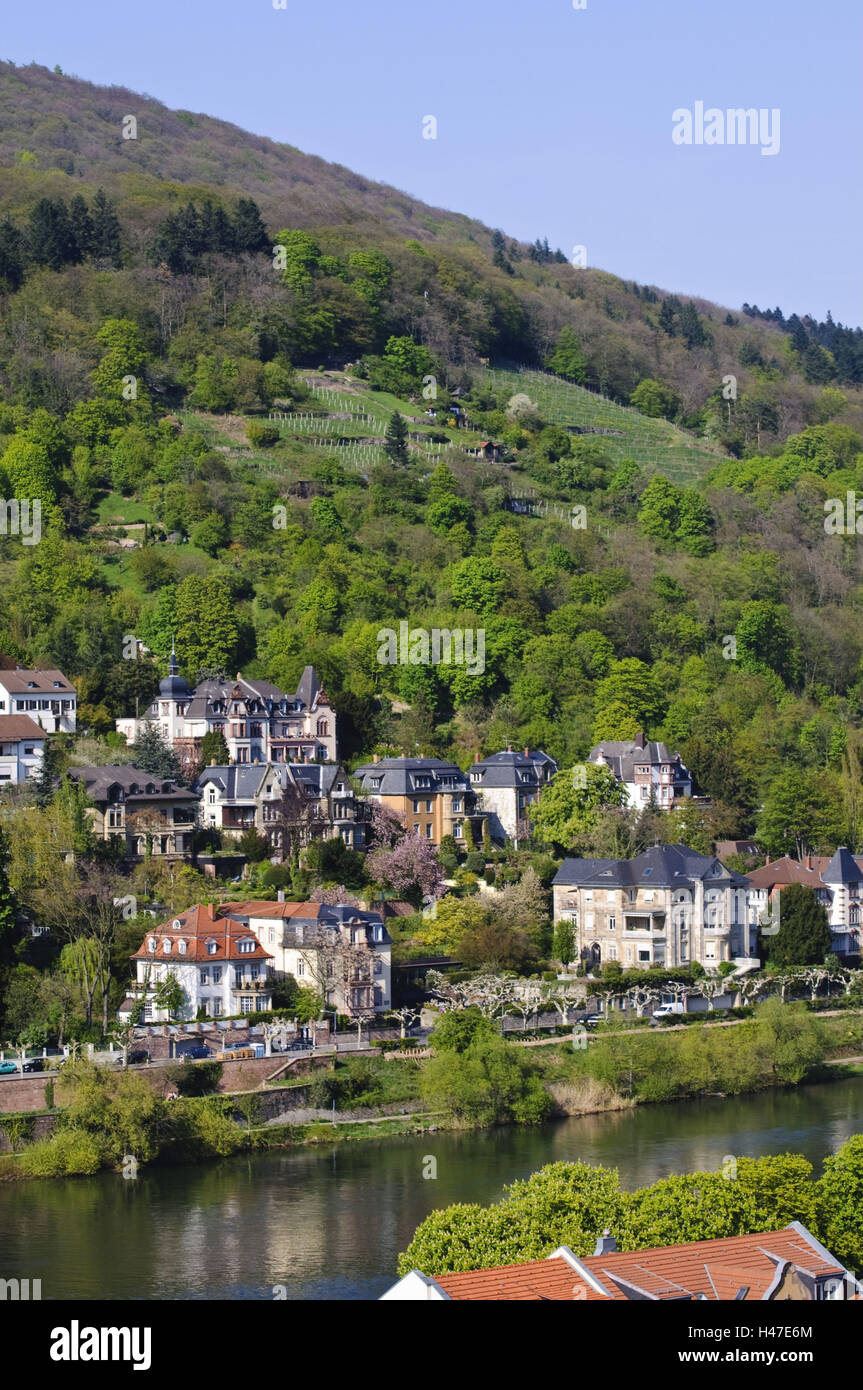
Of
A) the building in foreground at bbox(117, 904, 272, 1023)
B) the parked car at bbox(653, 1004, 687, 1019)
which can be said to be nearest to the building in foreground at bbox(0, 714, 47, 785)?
the building in foreground at bbox(117, 904, 272, 1023)

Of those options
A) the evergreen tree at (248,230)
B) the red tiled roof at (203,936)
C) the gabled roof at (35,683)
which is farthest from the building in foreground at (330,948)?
the evergreen tree at (248,230)

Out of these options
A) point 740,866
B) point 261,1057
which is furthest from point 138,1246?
point 740,866

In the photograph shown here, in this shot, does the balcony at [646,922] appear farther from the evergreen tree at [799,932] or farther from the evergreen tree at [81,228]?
the evergreen tree at [81,228]

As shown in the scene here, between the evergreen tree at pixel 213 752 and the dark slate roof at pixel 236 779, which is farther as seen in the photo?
the evergreen tree at pixel 213 752

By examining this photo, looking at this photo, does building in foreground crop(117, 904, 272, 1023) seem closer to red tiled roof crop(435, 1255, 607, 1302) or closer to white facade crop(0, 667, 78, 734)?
white facade crop(0, 667, 78, 734)

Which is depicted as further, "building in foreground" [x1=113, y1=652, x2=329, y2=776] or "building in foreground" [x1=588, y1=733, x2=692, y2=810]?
"building in foreground" [x1=588, y1=733, x2=692, y2=810]

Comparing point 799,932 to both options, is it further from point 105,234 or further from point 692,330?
point 692,330
